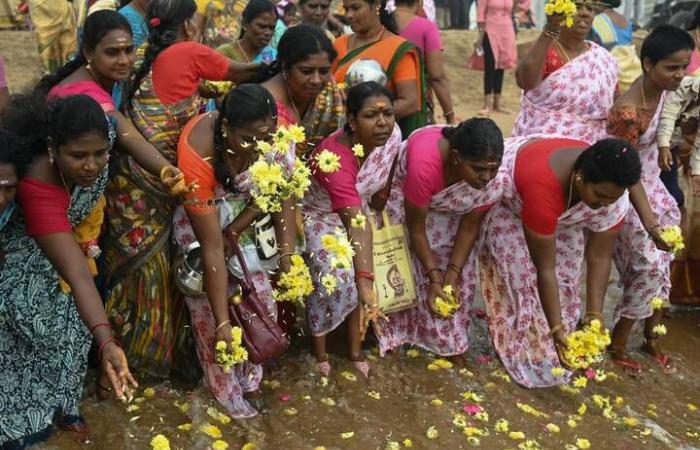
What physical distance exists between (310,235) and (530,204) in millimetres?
1257

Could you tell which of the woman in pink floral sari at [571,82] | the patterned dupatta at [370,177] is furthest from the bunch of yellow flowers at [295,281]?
the woman in pink floral sari at [571,82]

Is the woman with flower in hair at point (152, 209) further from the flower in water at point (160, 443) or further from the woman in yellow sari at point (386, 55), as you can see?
the woman in yellow sari at point (386, 55)

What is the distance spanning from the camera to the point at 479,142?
4199 mm

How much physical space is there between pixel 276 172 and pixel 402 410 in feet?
5.61

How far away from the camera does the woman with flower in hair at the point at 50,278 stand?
3.37 m

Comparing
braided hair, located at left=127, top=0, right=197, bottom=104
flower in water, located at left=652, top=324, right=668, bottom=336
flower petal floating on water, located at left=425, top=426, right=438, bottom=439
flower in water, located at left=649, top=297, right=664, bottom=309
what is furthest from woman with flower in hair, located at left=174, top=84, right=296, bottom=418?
flower in water, located at left=652, top=324, right=668, bottom=336

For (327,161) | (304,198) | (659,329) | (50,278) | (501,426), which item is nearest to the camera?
(50,278)

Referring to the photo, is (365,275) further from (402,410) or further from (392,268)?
(402,410)

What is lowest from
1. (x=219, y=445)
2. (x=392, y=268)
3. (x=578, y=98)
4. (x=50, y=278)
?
(x=219, y=445)

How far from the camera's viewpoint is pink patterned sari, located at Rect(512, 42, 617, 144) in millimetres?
5098

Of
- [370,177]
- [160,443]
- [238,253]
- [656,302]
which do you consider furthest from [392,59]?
[160,443]

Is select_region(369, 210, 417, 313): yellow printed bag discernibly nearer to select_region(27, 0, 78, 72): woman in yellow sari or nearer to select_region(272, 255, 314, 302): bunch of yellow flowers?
select_region(272, 255, 314, 302): bunch of yellow flowers

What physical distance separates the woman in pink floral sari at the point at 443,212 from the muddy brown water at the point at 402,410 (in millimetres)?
187

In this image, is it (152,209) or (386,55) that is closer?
(152,209)
